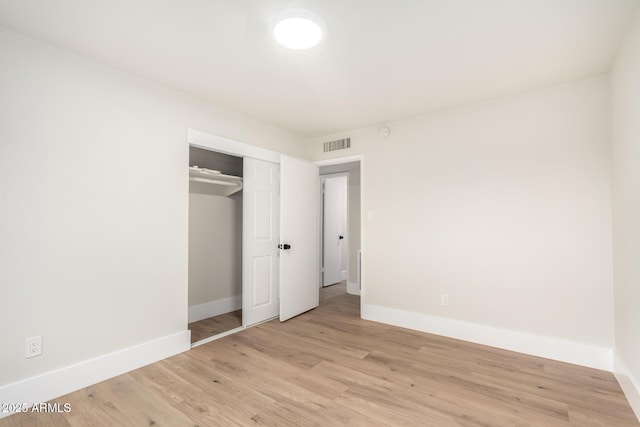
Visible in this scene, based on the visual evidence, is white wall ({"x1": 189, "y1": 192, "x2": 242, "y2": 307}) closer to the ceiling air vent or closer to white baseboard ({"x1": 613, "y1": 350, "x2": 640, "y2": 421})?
the ceiling air vent

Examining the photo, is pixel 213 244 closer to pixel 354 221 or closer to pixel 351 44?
pixel 354 221

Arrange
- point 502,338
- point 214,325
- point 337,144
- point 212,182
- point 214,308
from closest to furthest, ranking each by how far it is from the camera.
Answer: point 502,338 → point 214,325 → point 212,182 → point 214,308 → point 337,144

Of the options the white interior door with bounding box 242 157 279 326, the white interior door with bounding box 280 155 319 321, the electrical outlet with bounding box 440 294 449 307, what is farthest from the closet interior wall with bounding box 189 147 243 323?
the electrical outlet with bounding box 440 294 449 307

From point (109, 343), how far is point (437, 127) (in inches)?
148

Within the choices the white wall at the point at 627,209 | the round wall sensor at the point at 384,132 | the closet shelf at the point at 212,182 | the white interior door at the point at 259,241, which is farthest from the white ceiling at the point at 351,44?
the white interior door at the point at 259,241

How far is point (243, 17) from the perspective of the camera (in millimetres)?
1896

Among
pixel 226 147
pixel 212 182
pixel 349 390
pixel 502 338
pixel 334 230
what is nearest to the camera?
pixel 349 390

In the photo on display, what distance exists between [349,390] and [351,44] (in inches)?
97.5

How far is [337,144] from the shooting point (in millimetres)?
4293

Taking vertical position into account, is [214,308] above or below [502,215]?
below

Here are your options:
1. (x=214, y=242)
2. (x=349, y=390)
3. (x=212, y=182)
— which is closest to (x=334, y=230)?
(x=214, y=242)

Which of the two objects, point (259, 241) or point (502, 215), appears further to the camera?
point (259, 241)

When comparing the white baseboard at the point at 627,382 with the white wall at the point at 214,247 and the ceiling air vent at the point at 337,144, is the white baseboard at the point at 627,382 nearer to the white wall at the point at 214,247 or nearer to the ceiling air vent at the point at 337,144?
the ceiling air vent at the point at 337,144

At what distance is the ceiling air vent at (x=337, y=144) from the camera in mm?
4195
